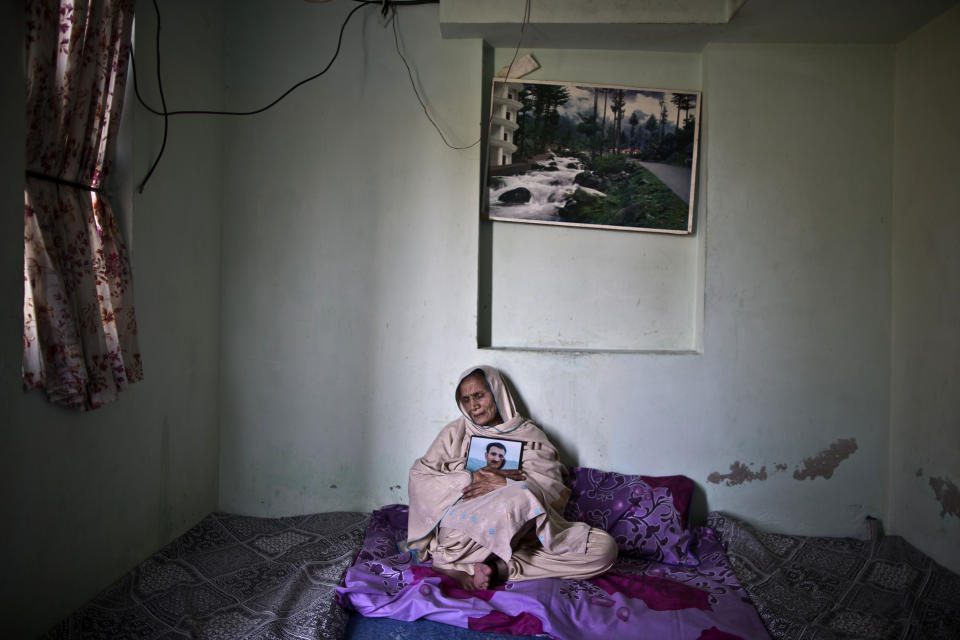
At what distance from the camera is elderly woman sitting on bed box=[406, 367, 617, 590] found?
2.43 m

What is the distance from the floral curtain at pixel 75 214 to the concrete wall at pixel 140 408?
4.7 inches

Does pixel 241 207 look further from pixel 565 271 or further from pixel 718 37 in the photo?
pixel 718 37

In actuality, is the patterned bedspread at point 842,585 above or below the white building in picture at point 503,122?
below

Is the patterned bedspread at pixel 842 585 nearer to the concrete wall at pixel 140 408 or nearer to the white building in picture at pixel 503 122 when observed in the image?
the white building in picture at pixel 503 122

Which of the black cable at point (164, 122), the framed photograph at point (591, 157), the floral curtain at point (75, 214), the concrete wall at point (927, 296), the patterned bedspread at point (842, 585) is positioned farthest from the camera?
the framed photograph at point (591, 157)

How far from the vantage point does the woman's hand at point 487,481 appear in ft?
8.65

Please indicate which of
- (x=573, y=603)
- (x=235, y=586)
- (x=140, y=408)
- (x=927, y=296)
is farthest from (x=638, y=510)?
(x=140, y=408)

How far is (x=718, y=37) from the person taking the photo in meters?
3.05

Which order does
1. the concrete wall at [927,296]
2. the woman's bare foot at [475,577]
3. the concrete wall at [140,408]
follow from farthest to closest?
the concrete wall at [927,296] < the woman's bare foot at [475,577] < the concrete wall at [140,408]

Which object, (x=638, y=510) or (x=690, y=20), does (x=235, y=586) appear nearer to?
(x=638, y=510)

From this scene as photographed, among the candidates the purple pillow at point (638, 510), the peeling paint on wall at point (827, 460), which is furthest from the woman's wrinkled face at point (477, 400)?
the peeling paint on wall at point (827, 460)

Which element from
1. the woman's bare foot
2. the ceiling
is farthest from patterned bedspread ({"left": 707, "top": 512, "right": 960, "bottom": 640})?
the ceiling

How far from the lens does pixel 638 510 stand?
286 centimetres

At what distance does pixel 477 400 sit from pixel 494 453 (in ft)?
0.89
